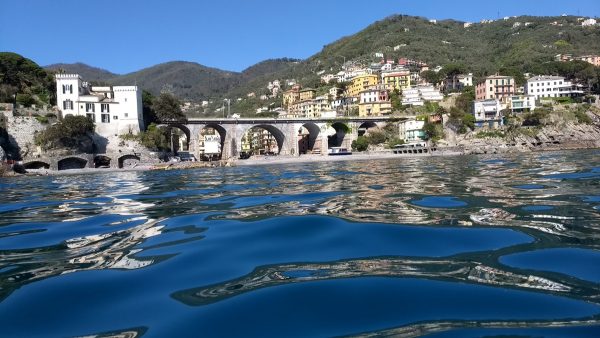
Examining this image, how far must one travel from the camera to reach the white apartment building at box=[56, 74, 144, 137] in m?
48.6

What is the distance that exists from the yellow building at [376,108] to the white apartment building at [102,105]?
135ft

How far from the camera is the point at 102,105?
50.2 meters

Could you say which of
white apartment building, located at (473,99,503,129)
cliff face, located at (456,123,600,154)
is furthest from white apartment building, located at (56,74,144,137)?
Answer: white apartment building, located at (473,99,503,129)

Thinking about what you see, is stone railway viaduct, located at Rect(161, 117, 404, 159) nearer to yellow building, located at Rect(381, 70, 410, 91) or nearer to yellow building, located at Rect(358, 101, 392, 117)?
yellow building, located at Rect(358, 101, 392, 117)

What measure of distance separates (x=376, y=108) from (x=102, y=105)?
4598 centimetres

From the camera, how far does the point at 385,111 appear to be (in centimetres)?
7669

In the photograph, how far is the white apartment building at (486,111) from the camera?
6444cm

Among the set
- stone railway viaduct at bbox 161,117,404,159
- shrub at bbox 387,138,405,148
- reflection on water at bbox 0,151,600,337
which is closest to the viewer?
reflection on water at bbox 0,151,600,337

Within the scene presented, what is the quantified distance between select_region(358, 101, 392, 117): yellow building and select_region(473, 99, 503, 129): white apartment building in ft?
49.6

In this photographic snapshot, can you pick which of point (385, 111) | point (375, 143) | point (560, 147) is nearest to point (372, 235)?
point (560, 147)

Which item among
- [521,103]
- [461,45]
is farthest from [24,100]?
[461,45]

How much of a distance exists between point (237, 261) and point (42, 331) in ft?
4.33

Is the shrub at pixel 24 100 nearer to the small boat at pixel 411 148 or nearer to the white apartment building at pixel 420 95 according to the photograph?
the small boat at pixel 411 148

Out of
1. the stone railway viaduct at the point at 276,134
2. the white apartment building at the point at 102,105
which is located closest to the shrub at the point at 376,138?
the stone railway viaduct at the point at 276,134
